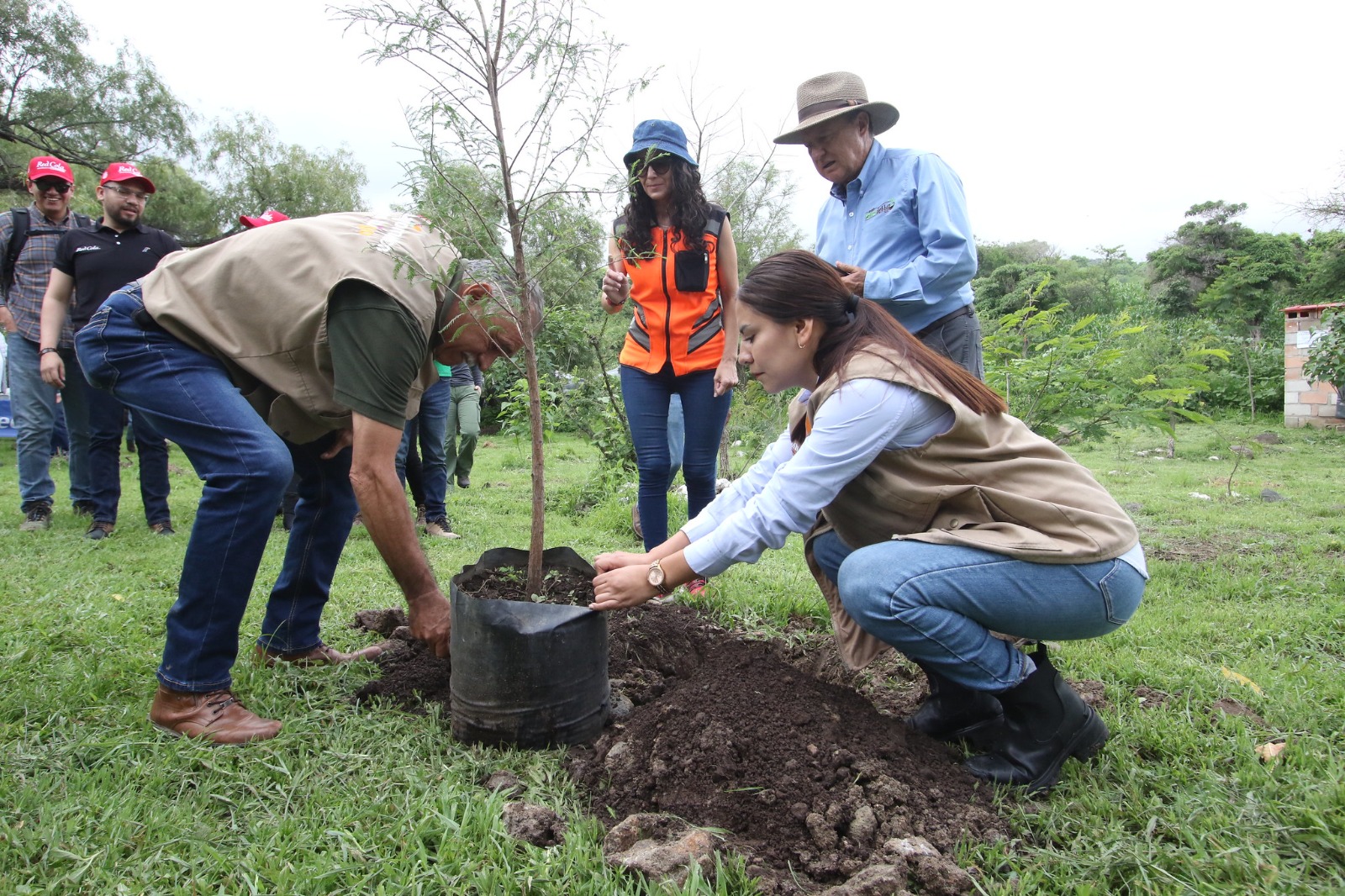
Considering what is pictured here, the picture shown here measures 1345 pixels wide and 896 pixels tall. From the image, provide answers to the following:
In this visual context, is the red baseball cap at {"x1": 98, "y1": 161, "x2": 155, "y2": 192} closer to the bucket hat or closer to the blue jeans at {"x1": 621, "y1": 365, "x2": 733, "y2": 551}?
the bucket hat

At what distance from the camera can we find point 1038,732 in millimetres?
2064

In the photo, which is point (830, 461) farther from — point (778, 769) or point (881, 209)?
point (881, 209)

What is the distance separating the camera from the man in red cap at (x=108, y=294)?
4789 millimetres

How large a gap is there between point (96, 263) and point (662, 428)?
12.2 feet

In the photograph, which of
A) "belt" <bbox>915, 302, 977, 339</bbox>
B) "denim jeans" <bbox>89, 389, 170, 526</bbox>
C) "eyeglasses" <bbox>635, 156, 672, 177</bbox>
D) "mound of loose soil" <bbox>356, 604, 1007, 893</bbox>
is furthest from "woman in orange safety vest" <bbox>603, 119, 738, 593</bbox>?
"denim jeans" <bbox>89, 389, 170, 526</bbox>

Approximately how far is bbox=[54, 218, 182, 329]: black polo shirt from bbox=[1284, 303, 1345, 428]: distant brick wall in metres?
16.8

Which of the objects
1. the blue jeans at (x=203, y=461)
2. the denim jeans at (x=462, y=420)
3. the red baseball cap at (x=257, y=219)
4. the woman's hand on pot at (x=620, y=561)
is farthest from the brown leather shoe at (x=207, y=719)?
the denim jeans at (x=462, y=420)

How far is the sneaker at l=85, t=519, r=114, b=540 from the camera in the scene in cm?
484

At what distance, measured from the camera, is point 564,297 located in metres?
2.68

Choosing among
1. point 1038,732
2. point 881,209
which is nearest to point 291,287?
point 881,209

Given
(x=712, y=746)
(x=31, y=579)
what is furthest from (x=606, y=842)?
(x=31, y=579)

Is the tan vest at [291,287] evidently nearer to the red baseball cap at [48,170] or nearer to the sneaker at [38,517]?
the sneaker at [38,517]

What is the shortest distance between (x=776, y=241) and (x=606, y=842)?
9450 millimetres

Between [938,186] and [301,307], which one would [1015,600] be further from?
[301,307]
